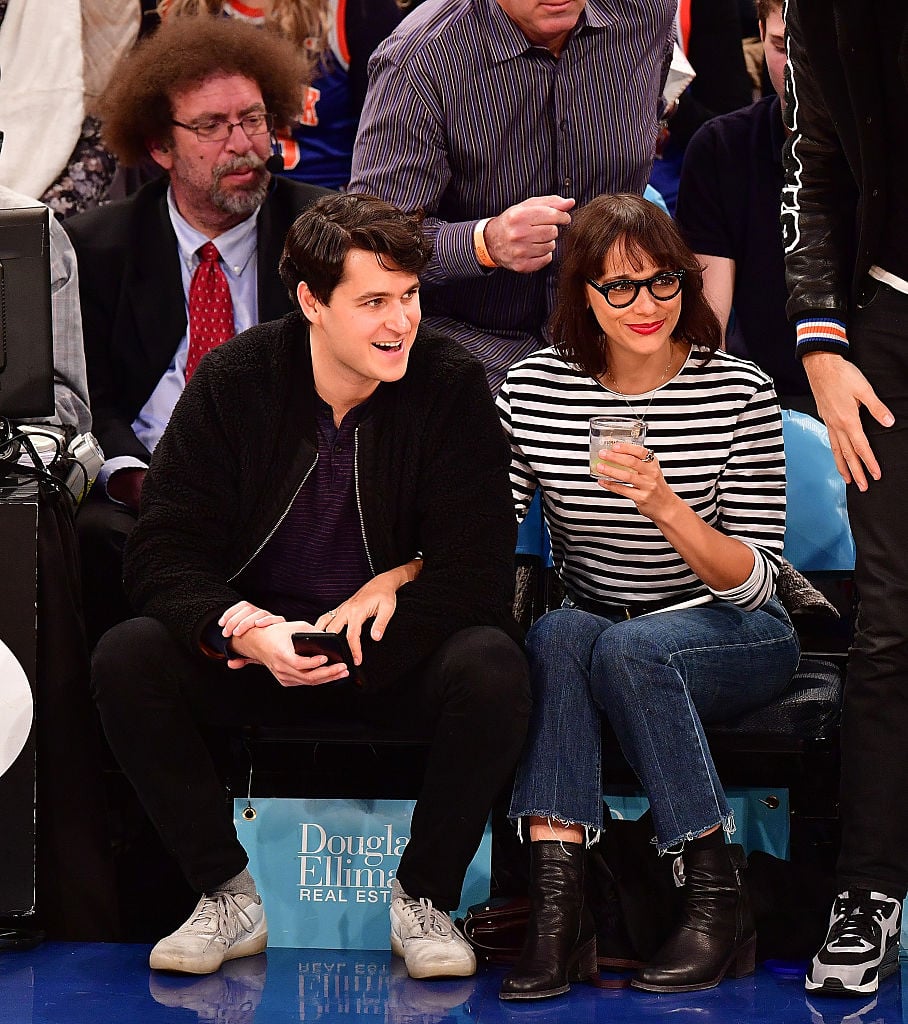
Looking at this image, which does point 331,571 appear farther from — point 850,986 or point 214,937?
point 850,986

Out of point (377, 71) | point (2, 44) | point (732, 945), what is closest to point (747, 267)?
point (377, 71)

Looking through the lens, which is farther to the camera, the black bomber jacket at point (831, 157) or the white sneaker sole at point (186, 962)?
the white sneaker sole at point (186, 962)

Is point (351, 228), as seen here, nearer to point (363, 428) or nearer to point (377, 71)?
point (363, 428)

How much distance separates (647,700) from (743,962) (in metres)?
0.48

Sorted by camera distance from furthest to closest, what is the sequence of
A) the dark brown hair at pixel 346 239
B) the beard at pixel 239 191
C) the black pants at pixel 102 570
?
the beard at pixel 239 191 → the black pants at pixel 102 570 → the dark brown hair at pixel 346 239

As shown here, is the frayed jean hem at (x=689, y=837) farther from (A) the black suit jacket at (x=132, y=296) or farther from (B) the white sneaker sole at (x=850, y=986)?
(A) the black suit jacket at (x=132, y=296)

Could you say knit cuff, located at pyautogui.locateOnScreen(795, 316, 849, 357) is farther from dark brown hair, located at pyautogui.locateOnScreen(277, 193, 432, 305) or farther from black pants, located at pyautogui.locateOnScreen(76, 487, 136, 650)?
black pants, located at pyautogui.locateOnScreen(76, 487, 136, 650)

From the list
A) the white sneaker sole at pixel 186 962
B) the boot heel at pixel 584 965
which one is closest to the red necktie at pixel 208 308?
the white sneaker sole at pixel 186 962

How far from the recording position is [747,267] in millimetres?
3854

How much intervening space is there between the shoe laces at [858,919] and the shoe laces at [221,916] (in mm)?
1023

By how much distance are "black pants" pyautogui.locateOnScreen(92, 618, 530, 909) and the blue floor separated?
0.58 ft

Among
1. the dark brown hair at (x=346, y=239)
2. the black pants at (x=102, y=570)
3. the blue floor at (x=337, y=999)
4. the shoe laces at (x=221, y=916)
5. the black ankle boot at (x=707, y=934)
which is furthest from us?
the black pants at (x=102, y=570)

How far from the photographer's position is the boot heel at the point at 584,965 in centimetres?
254

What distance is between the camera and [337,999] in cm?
248
